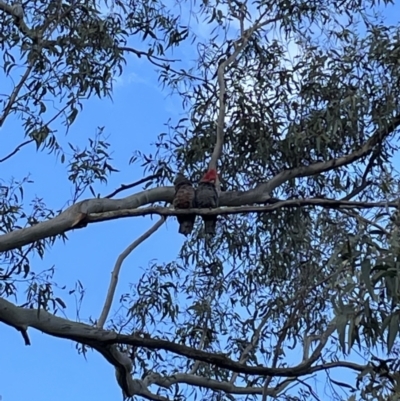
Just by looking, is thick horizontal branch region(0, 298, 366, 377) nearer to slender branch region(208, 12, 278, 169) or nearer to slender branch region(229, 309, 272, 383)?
slender branch region(229, 309, 272, 383)

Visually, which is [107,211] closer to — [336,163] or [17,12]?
[336,163]

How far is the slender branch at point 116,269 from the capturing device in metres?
4.53

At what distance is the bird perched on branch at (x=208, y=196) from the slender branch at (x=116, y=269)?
0.95 feet

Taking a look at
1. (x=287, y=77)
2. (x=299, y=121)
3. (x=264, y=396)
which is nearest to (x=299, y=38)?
(x=287, y=77)

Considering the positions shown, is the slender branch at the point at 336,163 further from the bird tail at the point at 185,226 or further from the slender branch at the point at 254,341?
the slender branch at the point at 254,341

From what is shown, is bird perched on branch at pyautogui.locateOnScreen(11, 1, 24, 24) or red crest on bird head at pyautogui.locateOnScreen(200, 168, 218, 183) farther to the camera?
bird perched on branch at pyautogui.locateOnScreen(11, 1, 24, 24)

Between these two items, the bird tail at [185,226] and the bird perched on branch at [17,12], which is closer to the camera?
the bird tail at [185,226]

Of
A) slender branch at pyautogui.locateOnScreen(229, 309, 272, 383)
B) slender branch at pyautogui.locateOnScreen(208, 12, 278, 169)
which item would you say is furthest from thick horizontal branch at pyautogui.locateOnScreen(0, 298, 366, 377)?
slender branch at pyautogui.locateOnScreen(208, 12, 278, 169)

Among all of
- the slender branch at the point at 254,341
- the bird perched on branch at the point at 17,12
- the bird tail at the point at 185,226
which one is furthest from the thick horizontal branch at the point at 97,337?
the bird perched on branch at the point at 17,12

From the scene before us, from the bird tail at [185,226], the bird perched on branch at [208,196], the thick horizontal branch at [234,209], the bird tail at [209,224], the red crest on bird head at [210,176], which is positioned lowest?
the thick horizontal branch at [234,209]

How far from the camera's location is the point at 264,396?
4.82 m

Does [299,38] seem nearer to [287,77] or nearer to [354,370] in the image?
[287,77]

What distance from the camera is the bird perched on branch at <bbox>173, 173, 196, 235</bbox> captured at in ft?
14.0

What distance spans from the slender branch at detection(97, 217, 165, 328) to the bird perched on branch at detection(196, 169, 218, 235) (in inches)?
11.4
